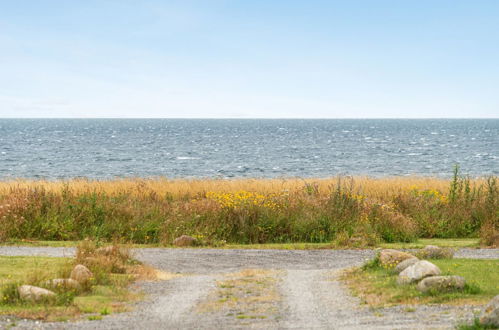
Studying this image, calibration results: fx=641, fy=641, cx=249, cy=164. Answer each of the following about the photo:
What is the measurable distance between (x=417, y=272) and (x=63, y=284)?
23.2 ft

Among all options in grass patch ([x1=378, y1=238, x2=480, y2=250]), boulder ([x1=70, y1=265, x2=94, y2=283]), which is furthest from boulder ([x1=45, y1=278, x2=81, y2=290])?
grass patch ([x1=378, y1=238, x2=480, y2=250])

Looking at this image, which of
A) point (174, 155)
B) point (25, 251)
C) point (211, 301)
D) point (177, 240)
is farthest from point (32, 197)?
point (174, 155)

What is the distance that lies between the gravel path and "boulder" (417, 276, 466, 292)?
0.85 meters

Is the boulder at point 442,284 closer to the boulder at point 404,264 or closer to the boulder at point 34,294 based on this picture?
the boulder at point 404,264

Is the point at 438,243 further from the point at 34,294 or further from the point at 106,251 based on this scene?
Answer: the point at 34,294

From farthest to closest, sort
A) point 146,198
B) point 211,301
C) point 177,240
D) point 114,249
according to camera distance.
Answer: point 146,198 < point 177,240 < point 114,249 < point 211,301

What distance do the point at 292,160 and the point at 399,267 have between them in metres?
59.7

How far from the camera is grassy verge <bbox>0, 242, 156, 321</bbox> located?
11320 millimetres

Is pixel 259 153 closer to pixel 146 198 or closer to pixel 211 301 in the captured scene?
pixel 146 198

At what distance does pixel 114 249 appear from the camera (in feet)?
52.0

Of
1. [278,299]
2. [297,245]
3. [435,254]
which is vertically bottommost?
[297,245]

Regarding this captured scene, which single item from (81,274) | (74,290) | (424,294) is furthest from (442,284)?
(81,274)

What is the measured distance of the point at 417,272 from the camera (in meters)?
13.0

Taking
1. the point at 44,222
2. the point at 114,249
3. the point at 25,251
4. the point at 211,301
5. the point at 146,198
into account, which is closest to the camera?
the point at 211,301
